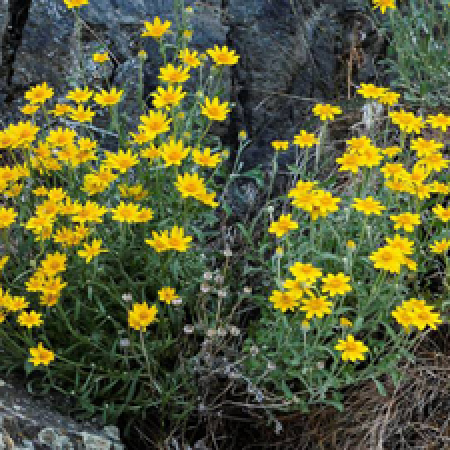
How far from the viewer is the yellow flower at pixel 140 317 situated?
2.13m

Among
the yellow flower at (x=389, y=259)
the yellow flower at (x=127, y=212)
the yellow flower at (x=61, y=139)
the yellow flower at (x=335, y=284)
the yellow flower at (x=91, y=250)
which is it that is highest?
the yellow flower at (x=61, y=139)

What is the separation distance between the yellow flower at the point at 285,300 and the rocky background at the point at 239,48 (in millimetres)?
1416

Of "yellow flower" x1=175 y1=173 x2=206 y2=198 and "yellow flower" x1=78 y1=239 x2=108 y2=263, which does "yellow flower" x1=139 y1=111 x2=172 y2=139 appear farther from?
"yellow flower" x1=78 y1=239 x2=108 y2=263

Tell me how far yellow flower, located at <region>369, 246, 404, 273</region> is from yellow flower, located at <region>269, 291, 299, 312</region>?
0.82 ft

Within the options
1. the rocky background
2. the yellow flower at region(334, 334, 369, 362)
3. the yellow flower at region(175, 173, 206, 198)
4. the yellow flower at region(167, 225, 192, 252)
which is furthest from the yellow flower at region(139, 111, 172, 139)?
the rocky background

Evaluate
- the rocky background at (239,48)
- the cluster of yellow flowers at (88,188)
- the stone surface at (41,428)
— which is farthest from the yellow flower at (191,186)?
the rocky background at (239,48)

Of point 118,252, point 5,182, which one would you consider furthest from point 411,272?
point 5,182

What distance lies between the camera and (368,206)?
224 cm

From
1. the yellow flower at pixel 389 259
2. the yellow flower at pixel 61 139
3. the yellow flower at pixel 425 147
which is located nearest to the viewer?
the yellow flower at pixel 389 259

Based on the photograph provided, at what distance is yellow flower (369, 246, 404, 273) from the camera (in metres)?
2.05

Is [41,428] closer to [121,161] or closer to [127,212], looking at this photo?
[127,212]

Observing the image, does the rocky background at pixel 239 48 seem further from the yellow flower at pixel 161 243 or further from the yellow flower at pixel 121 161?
the yellow flower at pixel 161 243

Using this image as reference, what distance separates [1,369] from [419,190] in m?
1.44

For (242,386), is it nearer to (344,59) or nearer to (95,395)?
(95,395)
